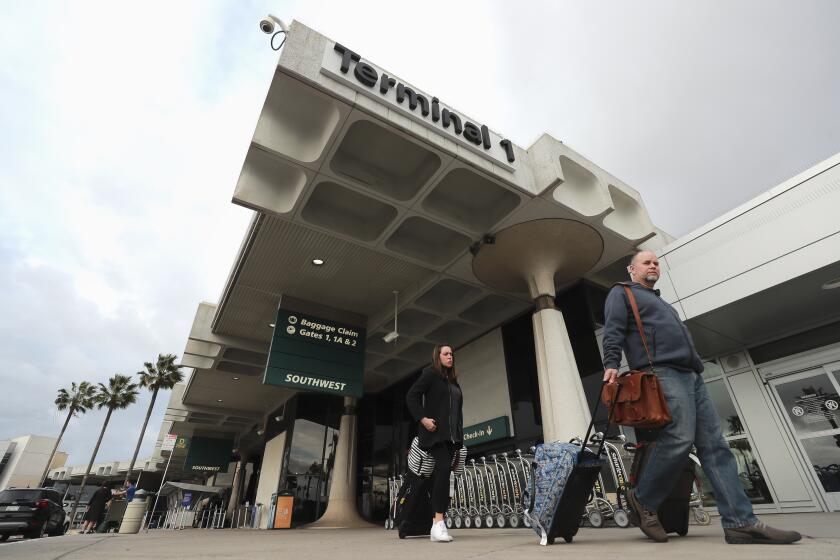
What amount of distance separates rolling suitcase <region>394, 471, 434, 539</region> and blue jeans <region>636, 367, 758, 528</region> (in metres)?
2.30

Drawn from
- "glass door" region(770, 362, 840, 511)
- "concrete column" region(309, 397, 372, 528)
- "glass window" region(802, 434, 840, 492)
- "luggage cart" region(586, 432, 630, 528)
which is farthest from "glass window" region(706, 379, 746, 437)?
"concrete column" region(309, 397, 372, 528)

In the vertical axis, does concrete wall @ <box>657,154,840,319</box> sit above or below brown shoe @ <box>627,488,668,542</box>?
above

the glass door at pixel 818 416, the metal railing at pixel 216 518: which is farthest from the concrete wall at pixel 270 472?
the glass door at pixel 818 416

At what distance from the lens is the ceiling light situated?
23.7 feet

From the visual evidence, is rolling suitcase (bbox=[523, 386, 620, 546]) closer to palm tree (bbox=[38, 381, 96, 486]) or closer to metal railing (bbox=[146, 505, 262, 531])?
metal railing (bbox=[146, 505, 262, 531])

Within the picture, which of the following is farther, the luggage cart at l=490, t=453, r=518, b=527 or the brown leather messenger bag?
the luggage cart at l=490, t=453, r=518, b=527

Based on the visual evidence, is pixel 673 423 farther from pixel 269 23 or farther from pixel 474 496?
pixel 474 496

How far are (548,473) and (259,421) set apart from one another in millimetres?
24777

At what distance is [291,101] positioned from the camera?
21.0ft

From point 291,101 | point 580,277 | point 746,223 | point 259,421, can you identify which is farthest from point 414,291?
point 259,421

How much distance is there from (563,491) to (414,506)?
77.8 inches

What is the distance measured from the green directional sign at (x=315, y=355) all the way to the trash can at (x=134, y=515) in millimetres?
6231

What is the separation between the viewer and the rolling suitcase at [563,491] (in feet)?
9.91

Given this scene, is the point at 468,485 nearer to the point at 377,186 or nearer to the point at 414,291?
the point at 414,291
